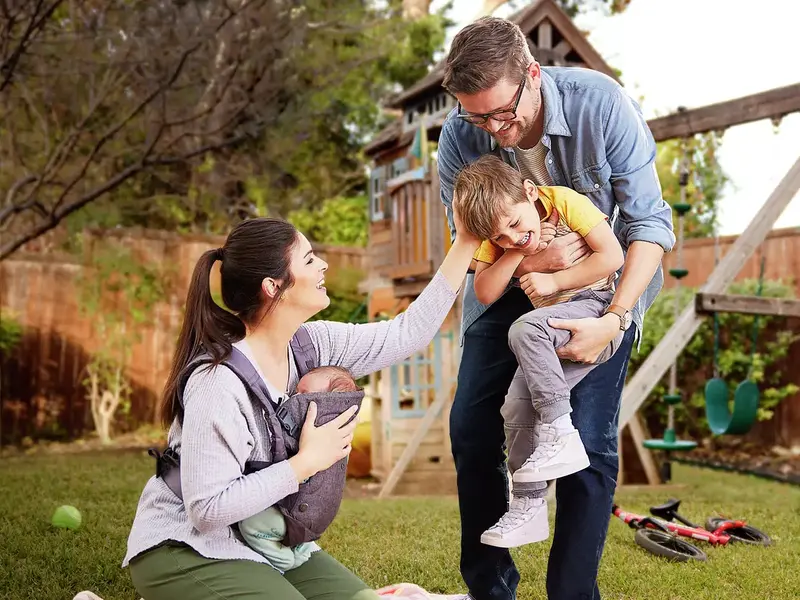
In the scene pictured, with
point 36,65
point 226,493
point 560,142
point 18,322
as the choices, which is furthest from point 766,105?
point 18,322

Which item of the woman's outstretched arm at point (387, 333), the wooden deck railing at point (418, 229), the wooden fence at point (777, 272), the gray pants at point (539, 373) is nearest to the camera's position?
the gray pants at point (539, 373)

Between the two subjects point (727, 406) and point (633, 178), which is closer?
point (633, 178)

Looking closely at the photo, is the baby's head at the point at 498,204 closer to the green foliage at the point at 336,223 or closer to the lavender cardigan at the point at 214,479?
the lavender cardigan at the point at 214,479

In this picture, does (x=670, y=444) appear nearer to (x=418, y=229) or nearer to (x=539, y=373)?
(x=418, y=229)

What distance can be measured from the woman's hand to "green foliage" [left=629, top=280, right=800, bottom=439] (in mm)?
7072

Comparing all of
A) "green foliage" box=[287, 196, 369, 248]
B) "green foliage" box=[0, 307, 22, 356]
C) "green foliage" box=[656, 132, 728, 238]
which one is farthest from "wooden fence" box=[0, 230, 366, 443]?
"green foliage" box=[656, 132, 728, 238]

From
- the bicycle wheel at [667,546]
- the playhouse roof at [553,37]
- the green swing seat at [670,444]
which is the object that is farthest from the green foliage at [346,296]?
the bicycle wheel at [667,546]

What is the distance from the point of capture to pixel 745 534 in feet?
14.3

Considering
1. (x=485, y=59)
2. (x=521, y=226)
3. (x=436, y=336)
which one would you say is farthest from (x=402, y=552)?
(x=436, y=336)

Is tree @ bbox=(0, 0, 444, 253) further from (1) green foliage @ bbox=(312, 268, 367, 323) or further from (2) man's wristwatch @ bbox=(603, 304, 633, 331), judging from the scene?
(2) man's wristwatch @ bbox=(603, 304, 633, 331)

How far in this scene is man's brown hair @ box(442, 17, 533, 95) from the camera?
222cm

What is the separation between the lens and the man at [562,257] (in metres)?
2.28

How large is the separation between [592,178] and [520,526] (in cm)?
92

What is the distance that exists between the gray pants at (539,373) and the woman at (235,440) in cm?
27
